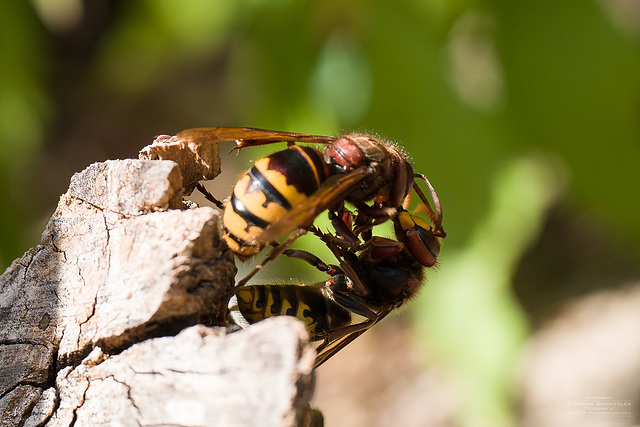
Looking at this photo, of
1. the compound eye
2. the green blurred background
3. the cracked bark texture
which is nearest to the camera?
the cracked bark texture

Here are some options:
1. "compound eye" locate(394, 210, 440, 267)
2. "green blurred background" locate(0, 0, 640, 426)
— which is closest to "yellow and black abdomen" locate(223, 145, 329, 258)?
"compound eye" locate(394, 210, 440, 267)

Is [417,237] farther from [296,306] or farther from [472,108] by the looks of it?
[472,108]

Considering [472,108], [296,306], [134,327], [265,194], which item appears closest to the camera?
[134,327]

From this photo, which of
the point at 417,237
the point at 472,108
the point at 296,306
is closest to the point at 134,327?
the point at 296,306

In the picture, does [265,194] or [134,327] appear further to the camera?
[265,194]

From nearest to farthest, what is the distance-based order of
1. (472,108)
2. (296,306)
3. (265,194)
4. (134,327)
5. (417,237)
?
(134,327)
(265,194)
(296,306)
(417,237)
(472,108)

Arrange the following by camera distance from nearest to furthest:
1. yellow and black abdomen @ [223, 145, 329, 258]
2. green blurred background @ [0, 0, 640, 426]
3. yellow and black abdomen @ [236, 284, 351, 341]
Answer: yellow and black abdomen @ [223, 145, 329, 258] < yellow and black abdomen @ [236, 284, 351, 341] < green blurred background @ [0, 0, 640, 426]

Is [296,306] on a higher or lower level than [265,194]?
lower

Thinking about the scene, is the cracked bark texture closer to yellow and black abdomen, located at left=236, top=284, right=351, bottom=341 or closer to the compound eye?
yellow and black abdomen, located at left=236, top=284, right=351, bottom=341
